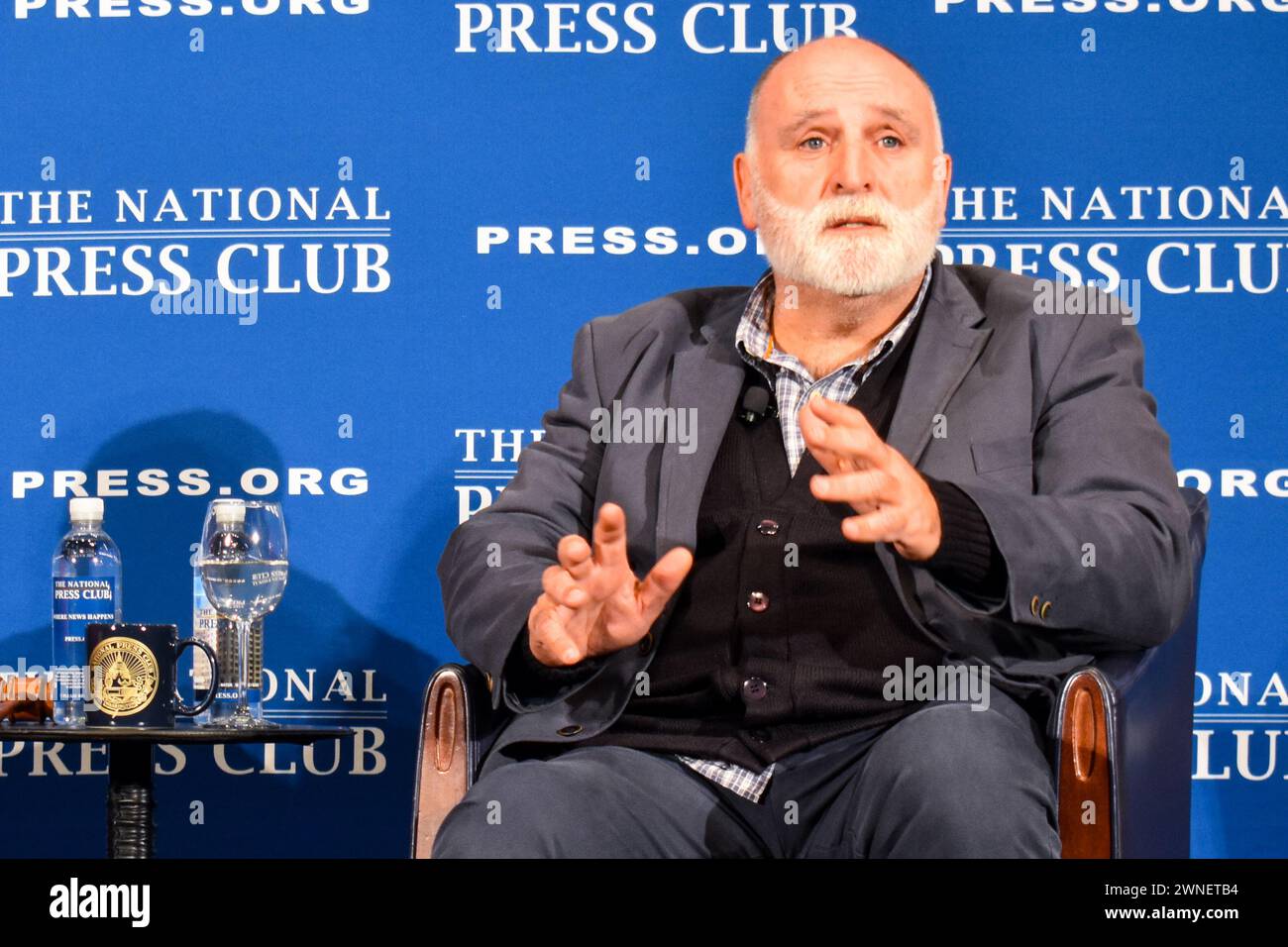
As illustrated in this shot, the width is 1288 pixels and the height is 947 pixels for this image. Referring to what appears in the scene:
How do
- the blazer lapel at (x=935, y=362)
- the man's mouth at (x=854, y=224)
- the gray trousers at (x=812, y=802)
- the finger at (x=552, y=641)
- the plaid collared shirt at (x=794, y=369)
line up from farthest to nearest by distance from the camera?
the man's mouth at (x=854, y=224)
the plaid collared shirt at (x=794, y=369)
the blazer lapel at (x=935, y=362)
the finger at (x=552, y=641)
the gray trousers at (x=812, y=802)

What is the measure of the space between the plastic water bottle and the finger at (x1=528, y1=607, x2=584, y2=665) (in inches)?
36.2

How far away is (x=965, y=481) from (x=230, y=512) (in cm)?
133

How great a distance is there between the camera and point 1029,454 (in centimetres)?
246

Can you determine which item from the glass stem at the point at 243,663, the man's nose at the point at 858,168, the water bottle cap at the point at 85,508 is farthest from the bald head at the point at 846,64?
the water bottle cap at the point at 85,508

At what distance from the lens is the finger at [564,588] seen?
216 cm

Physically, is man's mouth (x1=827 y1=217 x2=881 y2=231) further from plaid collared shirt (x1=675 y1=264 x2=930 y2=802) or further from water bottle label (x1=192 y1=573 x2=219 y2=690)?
water bottle label (x1=192 y1=573 x2=219 y2=690)

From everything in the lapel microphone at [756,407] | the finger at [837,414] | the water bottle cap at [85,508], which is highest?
the lapel microphone at [756,407]

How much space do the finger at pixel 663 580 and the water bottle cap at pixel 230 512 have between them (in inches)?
39.8

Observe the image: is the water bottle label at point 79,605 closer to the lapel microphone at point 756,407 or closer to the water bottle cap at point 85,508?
the water bottle cap at point 85,508

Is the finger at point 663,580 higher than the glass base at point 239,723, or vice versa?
the finger at point 663,580

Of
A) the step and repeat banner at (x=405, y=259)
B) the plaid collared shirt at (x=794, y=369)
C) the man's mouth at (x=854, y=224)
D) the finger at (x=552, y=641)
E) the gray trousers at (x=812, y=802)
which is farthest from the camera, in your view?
the step and repeat banner at (x=405, y=259)

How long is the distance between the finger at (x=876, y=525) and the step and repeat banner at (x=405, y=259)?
4.56ft

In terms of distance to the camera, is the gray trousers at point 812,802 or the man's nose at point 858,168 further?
the man's nose at point 858,168

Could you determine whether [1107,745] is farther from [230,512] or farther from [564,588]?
[230,512]
